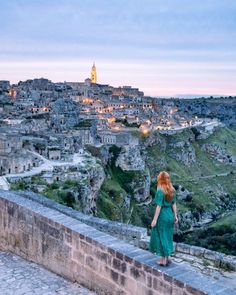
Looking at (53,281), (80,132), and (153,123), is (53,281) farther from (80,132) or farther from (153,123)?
(153,123)

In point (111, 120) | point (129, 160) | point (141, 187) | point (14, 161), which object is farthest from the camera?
point (111, 120)

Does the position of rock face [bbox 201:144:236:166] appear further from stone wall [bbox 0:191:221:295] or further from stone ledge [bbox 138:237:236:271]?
stone wall [bbox 0:191:221:295]

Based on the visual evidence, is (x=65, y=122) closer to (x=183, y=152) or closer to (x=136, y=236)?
(x=183, y=152)

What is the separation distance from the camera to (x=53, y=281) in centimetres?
656

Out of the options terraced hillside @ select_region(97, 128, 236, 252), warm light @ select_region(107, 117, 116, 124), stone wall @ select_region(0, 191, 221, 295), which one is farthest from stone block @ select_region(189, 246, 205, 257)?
warm light @ select_region(107, 117, 116, 124)

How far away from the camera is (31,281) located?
21.7 ft

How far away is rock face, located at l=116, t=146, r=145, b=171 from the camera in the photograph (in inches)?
2223

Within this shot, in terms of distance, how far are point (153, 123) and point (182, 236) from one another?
129 ft

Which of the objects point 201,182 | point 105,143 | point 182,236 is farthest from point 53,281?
point 201,182

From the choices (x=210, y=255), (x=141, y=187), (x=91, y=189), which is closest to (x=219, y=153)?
(x=141, y=187)

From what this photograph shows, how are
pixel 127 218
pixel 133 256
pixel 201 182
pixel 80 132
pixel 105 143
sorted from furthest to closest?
pixel 201 182 < pixel 105 143 < pixel 80 132 < pixel 127 218 < pixel 133 256

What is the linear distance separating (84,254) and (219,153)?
3159 inches

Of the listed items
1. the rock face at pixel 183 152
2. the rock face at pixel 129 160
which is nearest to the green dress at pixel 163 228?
the rock face at pixel 129 160

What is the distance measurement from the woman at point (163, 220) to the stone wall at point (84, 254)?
0.65 ft
